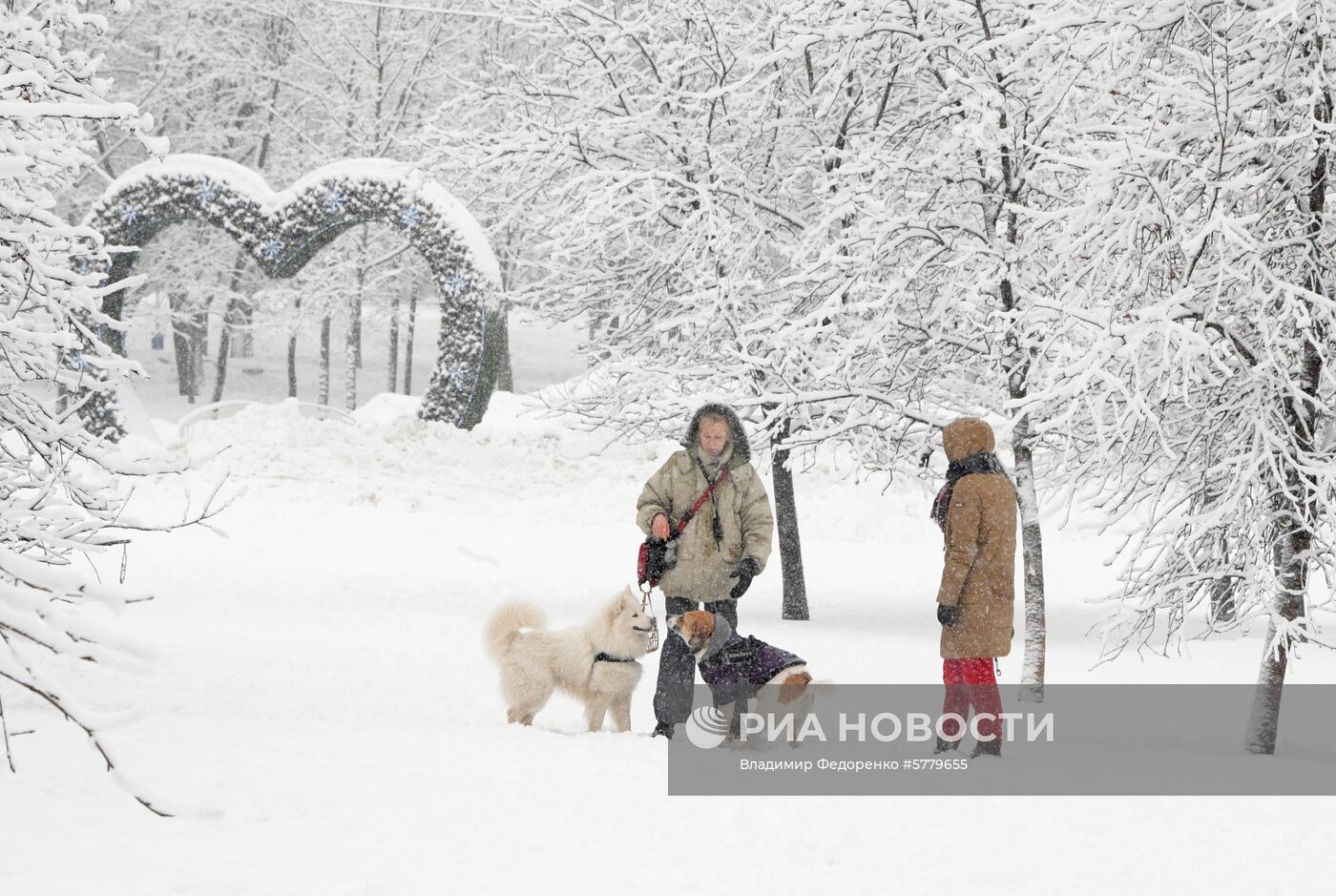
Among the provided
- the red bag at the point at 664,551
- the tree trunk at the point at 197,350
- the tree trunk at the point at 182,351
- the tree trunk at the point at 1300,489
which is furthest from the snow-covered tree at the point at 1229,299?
the tree trunk at the point at 182,351

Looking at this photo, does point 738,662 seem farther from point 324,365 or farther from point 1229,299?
point 324,365

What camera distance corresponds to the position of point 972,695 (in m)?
6.19

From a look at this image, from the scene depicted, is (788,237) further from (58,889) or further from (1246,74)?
(58,889)

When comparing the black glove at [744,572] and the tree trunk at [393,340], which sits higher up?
the tree trunk at [393,340]

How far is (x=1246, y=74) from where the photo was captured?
23.5ft

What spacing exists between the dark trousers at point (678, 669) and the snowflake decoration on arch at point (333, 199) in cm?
1341

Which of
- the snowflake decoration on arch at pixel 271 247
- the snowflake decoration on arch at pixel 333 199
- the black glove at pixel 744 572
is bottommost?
the black glove at pixel 744 572

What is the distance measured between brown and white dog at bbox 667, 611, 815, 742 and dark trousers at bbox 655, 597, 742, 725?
196 millimetres

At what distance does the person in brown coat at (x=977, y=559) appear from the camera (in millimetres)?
6055

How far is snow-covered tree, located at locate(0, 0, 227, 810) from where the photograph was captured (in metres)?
3.11

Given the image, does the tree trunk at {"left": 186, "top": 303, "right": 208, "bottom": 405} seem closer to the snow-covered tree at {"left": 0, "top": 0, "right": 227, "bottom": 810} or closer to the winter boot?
the snow-covered tree at {"left": 0, "top": 0, "right": 227, "bottom": 810}

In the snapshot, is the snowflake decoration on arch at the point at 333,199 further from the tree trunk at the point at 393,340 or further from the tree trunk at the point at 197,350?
the tree trunk at the point at 393,340

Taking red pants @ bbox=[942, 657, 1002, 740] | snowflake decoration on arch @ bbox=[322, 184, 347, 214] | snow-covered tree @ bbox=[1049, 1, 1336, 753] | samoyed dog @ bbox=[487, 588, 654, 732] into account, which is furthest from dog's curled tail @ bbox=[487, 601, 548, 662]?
snowflake decoration on arch @ bbox=[322, 184, 347, 214]

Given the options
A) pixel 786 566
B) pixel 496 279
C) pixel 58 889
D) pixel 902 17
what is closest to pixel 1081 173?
pixel 902 17
